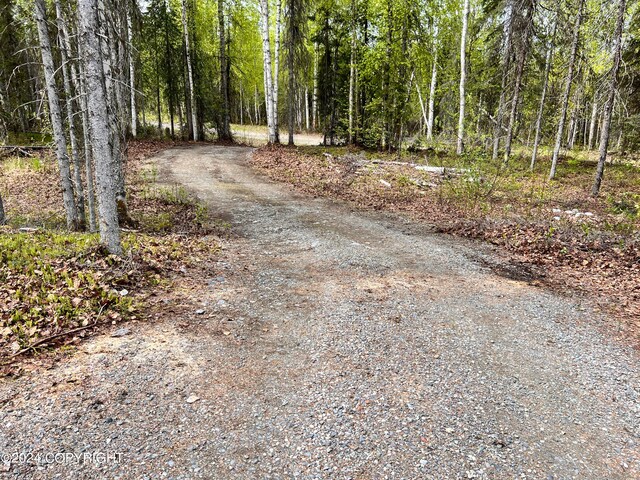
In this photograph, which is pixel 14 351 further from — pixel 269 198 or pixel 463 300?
pixel 269 198

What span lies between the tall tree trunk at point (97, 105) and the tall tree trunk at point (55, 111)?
8.42ft

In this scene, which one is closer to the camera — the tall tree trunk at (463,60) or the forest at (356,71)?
the forest at (356,71)

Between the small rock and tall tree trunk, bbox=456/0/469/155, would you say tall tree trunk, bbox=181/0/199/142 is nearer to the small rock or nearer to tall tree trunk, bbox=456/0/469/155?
tall tree trunk, bbox=456/0/469/155

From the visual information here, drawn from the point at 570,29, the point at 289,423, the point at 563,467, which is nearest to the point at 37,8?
the point at 289,423

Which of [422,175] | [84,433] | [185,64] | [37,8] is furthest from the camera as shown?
[185,64]

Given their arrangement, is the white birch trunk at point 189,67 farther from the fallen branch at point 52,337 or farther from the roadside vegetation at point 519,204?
the fallen branch at point 52,337

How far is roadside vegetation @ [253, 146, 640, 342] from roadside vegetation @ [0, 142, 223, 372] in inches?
239

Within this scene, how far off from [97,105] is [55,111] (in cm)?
343

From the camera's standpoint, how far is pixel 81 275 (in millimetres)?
5566

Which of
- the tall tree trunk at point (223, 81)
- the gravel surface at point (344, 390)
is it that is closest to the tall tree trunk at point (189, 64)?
the tall tree trunk at point (223, 81)

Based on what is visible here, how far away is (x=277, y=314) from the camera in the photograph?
555 centimetres

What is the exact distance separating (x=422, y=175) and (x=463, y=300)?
10.6m

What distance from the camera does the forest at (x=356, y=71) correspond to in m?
9.16

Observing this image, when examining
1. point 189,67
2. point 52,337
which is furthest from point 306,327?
point 189,67
